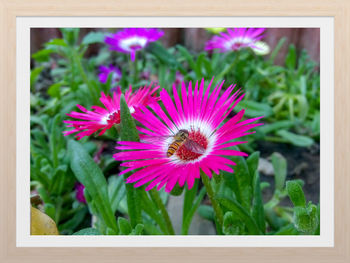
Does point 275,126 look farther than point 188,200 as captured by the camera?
Yes

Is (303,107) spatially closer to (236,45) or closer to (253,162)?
(236,45)

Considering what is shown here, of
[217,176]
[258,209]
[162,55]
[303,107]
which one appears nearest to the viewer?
[217,176]

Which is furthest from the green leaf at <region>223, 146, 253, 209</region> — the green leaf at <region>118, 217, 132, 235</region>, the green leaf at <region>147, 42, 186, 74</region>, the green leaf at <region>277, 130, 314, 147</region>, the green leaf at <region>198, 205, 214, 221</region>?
the green leaf at <region>147, 42, 186, 74</region>

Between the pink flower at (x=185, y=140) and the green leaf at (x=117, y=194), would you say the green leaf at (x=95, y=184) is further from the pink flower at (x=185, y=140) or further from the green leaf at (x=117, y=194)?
the pink flower at (x=185, y=140)

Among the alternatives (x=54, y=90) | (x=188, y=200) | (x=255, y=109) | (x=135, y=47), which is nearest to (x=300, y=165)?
(x=255, y=109)

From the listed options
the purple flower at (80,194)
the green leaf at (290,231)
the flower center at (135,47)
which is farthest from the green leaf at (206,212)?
the flower center at (135,47)

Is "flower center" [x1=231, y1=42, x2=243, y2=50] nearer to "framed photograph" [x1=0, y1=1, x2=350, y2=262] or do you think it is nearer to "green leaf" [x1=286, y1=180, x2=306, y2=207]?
"framed photograph" [x1=0, y1=1, x2=350, y2=262]

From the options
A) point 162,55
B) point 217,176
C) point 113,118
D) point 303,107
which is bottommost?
point 217,176
